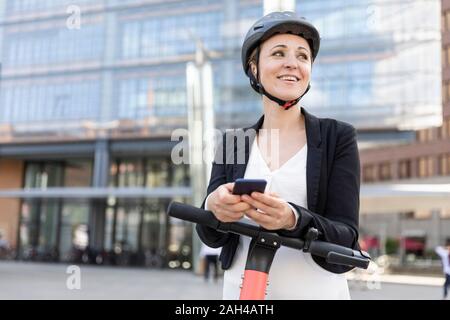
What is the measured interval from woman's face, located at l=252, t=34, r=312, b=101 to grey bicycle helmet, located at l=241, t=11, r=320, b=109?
13 millimetres

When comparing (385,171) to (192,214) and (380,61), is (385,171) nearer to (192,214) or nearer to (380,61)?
(380,61)

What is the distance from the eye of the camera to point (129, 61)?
25.7m

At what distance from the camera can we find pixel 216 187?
4.37ft

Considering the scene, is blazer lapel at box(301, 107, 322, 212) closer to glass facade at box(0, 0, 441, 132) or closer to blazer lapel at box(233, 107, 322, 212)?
blazer lapel at box(233, 107, 322, 212)

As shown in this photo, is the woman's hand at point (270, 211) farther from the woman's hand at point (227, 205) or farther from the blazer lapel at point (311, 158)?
the blazer lapel at point (311, 158)

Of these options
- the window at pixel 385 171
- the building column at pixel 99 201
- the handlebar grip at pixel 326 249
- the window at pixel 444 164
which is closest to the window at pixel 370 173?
the window at pixel 385 171

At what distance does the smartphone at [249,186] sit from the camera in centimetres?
90

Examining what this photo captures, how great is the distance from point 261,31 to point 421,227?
1874 inches

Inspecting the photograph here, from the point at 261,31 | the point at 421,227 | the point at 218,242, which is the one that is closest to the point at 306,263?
the point at 218,242

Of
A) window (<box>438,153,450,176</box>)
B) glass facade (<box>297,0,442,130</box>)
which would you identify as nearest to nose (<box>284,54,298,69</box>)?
glass facade (<box>297,0,442,130</box>)

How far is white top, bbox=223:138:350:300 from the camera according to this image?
1.22m

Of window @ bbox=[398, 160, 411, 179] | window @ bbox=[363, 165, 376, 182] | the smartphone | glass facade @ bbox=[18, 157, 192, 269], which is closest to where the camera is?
the smartphone
